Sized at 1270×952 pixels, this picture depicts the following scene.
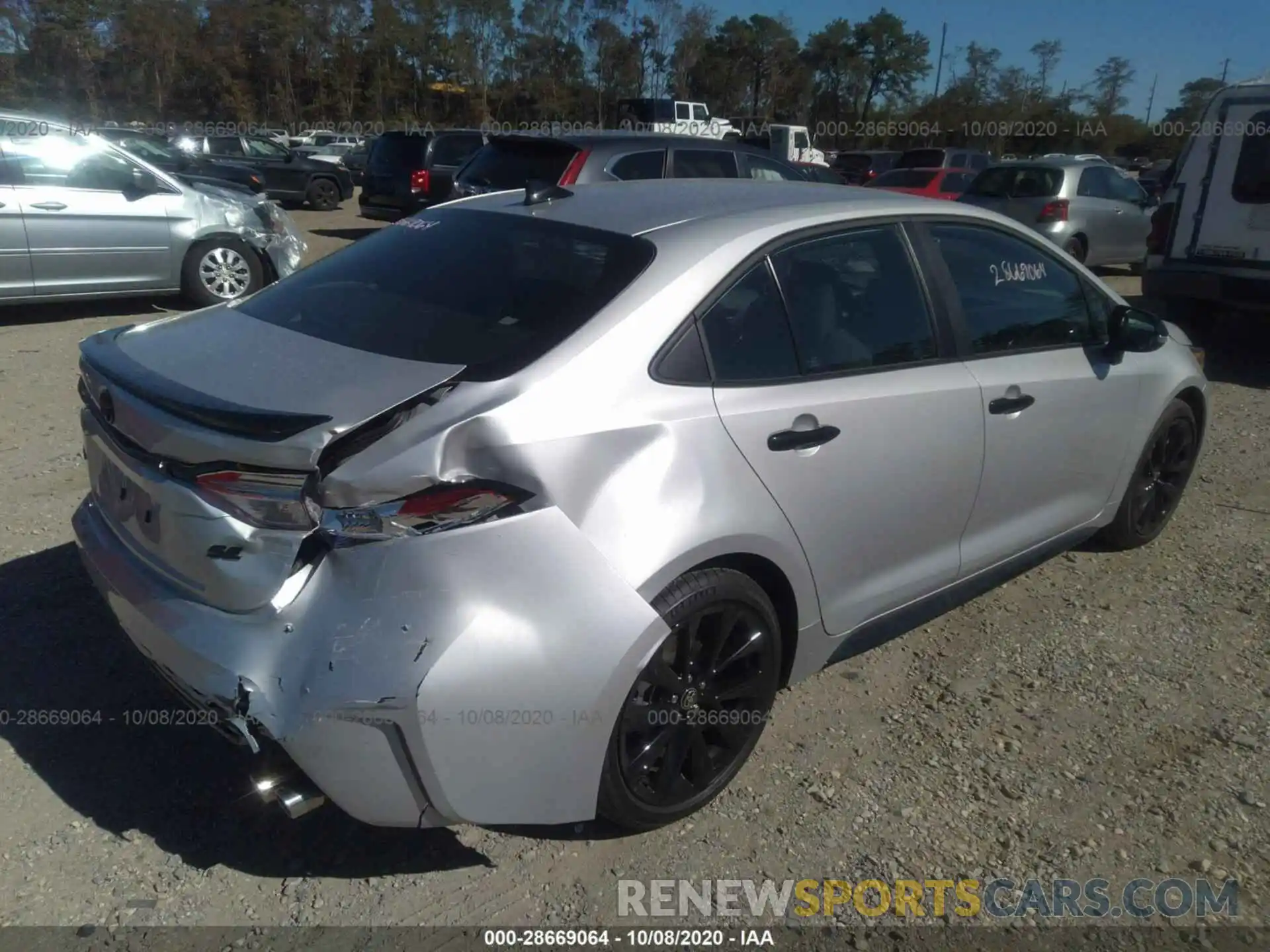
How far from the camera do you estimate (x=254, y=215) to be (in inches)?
365

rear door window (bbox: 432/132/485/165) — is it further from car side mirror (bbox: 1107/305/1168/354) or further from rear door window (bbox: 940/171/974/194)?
car side mirror (bbox: 1107/305/1168/354)

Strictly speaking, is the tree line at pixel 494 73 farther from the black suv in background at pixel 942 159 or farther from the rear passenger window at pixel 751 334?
the rear passenger window at pixel 751 334

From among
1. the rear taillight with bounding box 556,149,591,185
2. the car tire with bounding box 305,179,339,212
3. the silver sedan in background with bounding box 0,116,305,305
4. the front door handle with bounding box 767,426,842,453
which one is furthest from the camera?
the car tire with bounding box 305,179,339,212

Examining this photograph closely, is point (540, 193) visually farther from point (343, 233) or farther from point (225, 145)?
point (225, 145)

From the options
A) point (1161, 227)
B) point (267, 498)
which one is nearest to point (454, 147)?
point (1161, 227)

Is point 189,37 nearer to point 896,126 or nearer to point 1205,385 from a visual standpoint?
point 896,126

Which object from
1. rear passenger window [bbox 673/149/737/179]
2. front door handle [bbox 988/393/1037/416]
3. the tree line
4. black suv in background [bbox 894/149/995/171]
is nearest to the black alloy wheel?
front door handle [bbox 988/393/1037/416]

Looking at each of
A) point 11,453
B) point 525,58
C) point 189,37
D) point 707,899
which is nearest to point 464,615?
point 707,899

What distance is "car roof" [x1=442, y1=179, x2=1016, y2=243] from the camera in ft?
9.76

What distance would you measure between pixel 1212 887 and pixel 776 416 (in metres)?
1.64

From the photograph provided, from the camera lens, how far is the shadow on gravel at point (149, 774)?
2670mm

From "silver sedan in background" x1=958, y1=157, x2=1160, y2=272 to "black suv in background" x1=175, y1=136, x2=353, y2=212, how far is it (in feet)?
42.6

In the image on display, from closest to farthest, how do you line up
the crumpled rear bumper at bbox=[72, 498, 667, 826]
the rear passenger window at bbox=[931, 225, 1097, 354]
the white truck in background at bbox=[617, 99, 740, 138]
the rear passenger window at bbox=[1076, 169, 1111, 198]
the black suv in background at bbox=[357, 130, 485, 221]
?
the crumpled rear bumper at bbox=[72, 498, 667, 826] < the rear passenger window at bbox=[931, 225, 1097, 354] < the rear passenger window at bbox=[1076, 169, 1111, 198] < the black suv in background at bbox=[357, 130, 485, 221] < the white truck in background at bbox=[617, 99, 740, 138]

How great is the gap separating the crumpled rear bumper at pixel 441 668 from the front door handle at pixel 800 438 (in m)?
0.62
